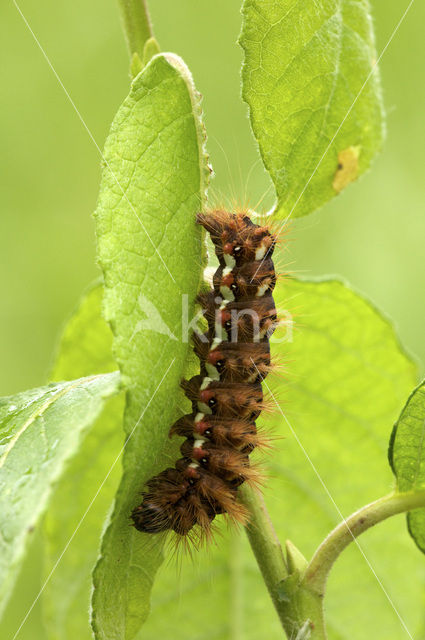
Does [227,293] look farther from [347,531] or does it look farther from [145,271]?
[347,531]

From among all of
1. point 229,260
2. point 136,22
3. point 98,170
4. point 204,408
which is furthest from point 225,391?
point 98,170

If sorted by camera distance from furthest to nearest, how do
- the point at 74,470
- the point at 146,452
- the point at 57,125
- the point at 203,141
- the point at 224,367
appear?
1. the point at 57,125
2. the point at 74,470
3. the point at 224,367
4. the point at 203,141
5. the point at 146,452

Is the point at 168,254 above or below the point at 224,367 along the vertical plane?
above

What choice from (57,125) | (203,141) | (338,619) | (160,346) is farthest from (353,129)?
(57,125)

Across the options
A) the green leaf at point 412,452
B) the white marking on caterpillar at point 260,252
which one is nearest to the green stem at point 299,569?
the green leaf at point 412,452

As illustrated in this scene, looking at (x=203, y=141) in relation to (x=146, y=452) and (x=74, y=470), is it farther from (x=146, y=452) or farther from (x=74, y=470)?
(x=74, y=470)

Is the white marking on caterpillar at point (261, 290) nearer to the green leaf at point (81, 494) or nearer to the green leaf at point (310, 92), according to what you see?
the green leaf at point (310, 92)
